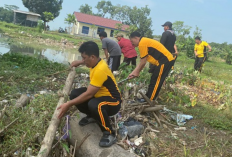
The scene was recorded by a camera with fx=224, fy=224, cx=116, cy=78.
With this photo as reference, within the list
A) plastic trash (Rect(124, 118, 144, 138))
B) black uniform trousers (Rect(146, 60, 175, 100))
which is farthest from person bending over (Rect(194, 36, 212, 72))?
plastic trash (Rect(124, 118, 144, 138))

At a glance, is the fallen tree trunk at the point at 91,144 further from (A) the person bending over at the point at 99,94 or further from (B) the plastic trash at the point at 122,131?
(B) the plastic trash at the point at 122,131

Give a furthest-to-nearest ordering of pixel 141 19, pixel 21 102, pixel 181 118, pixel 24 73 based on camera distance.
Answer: pixel 141 19 → pixel 24 73 → pixel 181 118 → pixel 21 102

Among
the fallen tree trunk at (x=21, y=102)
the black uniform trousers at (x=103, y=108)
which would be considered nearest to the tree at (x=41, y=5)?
the fallen tree trunk at (x=21, y=102)

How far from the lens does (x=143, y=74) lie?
5051 mm

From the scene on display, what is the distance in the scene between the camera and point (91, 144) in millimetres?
2605

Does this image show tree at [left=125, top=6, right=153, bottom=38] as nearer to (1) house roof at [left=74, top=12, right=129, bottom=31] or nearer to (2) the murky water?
(1) house roof at [left=74, top=12, right=129, bottom=31]

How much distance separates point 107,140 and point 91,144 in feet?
0.63

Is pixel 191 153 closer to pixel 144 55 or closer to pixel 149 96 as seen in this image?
pixel 149 96

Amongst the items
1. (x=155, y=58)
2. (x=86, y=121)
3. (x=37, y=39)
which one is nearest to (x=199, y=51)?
(x=155, y=58)

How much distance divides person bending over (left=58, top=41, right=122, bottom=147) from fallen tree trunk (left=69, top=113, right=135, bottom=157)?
79 millimetres

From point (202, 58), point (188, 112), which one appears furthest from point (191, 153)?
point (202, 58)

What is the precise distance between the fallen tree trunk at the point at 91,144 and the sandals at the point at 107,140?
4 cm

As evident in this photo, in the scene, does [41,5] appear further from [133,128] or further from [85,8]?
[133,128]

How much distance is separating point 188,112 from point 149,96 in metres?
0.98
